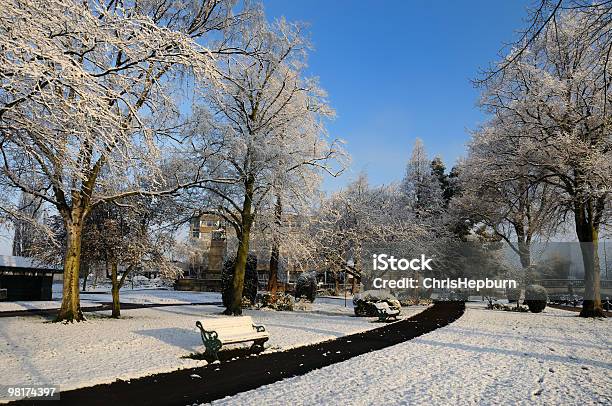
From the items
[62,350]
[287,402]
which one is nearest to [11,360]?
[62,350]

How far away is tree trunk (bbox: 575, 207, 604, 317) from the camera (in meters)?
19.7

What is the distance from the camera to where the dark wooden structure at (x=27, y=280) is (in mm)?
27266

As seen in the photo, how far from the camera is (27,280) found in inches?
1121

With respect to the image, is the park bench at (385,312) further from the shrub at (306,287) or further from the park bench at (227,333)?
the shrub at (306,287)

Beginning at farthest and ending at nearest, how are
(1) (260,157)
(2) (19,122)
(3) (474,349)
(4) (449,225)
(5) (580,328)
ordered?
(4) (449,225) → (1) (260,157) → (5) (580,328) → (3) (474,349) → (2) (19,122)

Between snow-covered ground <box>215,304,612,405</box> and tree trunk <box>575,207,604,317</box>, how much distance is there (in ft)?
30.2

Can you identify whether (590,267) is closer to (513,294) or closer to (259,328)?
(259,328)

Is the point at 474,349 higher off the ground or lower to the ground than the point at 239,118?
lower

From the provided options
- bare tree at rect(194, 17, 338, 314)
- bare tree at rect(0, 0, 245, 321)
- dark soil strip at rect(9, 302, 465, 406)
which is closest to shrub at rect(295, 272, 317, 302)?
bare tree at rect(194, 17, 338, 314)

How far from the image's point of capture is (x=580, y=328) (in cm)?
1545

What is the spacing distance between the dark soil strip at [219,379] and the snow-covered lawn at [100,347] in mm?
462

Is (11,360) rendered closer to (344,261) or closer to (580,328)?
(580,328)

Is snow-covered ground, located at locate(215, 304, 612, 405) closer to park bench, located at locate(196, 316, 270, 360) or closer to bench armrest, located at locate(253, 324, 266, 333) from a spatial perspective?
park bench, located at locate(196, 316, 270, 360)

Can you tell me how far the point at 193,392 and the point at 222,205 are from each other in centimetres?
1281
